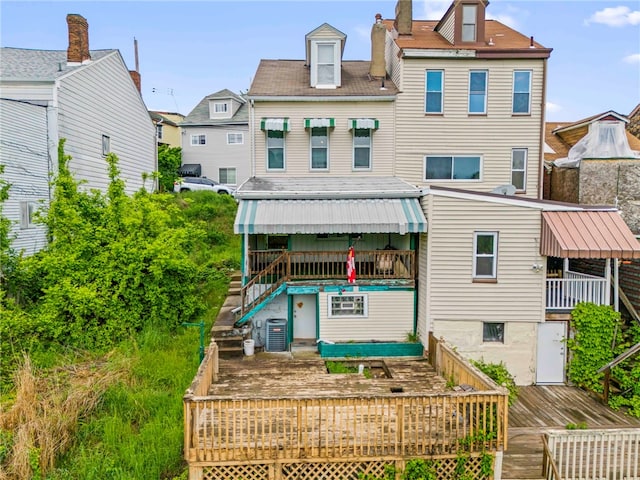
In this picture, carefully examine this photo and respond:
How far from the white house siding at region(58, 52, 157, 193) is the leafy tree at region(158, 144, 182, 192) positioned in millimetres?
7729

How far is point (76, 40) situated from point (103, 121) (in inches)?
132

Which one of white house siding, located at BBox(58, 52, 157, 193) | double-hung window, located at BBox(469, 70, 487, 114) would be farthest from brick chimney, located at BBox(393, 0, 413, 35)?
white house siding, located at BBox(58, 52, 157, 193)

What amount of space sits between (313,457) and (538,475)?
15.7ft

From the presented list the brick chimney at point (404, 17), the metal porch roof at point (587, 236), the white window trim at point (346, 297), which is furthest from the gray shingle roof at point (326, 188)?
the brick chimney at point (404, 17)

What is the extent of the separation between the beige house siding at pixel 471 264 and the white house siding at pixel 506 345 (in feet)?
0.85

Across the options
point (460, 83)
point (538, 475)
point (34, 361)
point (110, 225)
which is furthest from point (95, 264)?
point (460, 83)

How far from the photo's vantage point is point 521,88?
17.4 m

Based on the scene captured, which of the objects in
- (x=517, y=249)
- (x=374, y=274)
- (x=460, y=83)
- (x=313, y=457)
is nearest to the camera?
(x=313, y=457)

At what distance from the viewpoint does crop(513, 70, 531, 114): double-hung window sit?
17.3 meters

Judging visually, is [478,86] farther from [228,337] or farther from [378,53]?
[228,337]

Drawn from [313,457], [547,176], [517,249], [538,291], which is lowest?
[313,457]

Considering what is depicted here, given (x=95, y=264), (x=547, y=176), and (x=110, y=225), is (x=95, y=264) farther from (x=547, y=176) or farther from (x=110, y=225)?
(x=547, y=176)

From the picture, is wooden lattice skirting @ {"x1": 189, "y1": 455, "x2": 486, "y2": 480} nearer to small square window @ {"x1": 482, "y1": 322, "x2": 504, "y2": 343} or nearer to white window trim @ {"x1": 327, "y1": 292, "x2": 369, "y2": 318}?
small square window @ {"x1": 482, "y1": 322, "x2": 504, "y2": 343}

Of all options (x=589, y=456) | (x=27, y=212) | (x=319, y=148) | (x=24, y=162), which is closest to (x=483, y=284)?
(x=589, y=456)
